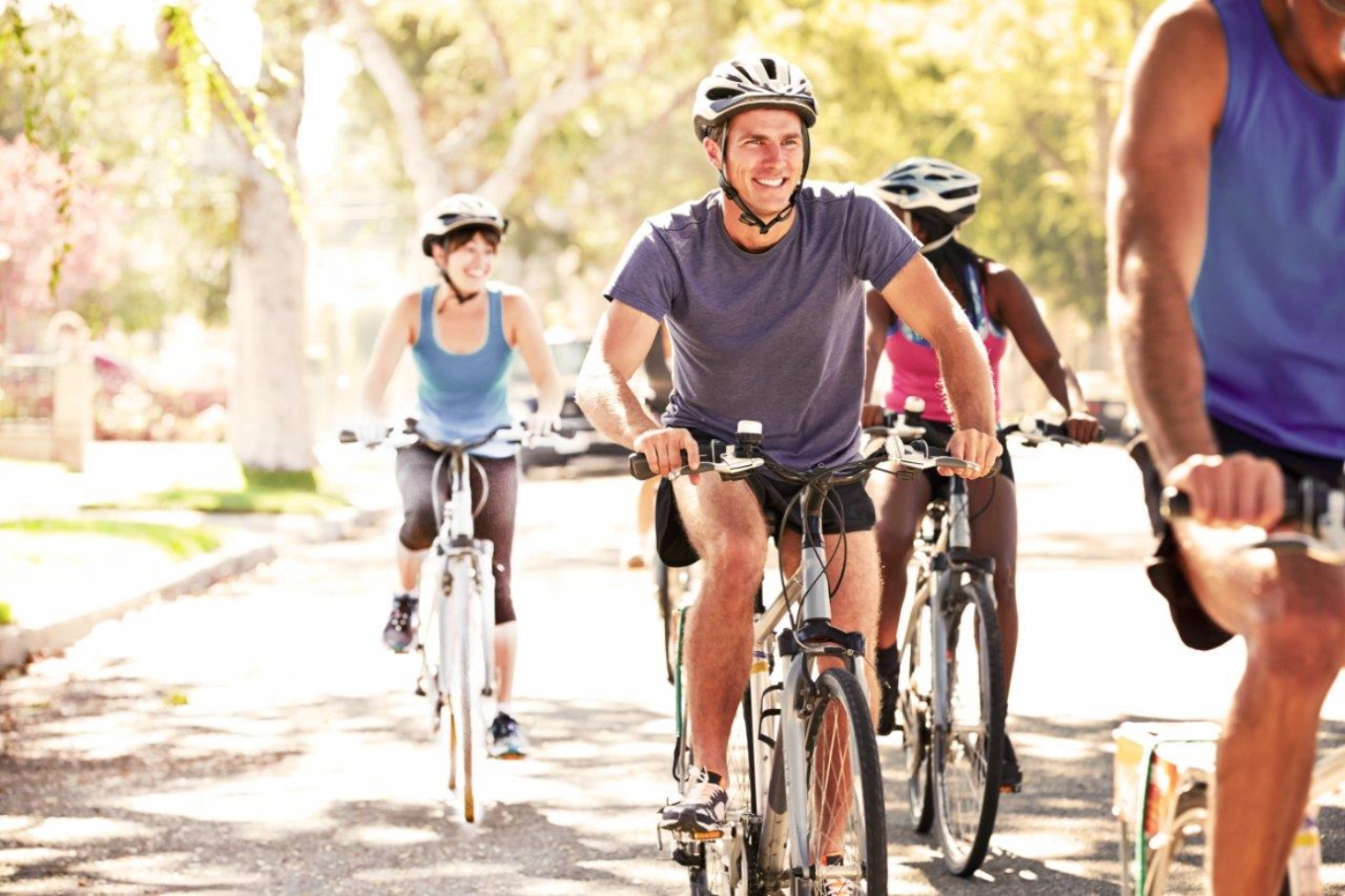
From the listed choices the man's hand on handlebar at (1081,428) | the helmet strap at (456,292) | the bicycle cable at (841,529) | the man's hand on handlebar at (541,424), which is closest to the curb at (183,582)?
the helmet strap at (456,292)

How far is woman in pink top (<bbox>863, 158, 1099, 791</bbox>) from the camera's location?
6.84 metres

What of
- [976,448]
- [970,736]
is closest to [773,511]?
[976,448]

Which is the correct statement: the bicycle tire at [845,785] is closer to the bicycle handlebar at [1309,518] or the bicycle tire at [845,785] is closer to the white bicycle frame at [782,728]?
the white bicycle frame at [782,728]

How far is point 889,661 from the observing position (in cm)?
706

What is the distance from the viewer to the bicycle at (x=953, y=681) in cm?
618

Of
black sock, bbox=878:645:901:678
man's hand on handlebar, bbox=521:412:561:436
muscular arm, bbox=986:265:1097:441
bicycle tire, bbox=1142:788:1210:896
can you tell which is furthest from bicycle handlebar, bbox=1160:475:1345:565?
man's hand on handlebar, bbox=521:412:561:436

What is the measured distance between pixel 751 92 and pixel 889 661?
261 cm

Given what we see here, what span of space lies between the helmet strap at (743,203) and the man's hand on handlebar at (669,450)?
710 millimetres

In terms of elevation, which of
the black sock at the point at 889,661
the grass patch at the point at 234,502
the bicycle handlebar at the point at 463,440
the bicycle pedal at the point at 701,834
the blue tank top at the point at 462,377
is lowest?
the bicycle pedal at the point at 701,834

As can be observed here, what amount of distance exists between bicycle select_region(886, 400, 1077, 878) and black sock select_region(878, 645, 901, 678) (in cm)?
3

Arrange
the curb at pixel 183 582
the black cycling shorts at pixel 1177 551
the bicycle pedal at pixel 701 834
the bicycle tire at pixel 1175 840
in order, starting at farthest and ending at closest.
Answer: the curb at pixel 183 582 < the bicycle pedal at pixel 701 834 < the bicycle tire at pixel 1175 840 < the black cycling shorts at pixel 1177 551

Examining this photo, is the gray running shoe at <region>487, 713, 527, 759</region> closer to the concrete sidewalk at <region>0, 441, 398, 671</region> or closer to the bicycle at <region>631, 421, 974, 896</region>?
the bicycle at <region>631, 421, 974, 896</region>

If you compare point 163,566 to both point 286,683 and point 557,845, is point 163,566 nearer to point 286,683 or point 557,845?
point 286,683

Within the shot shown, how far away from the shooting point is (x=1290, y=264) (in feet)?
10.4
